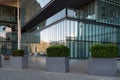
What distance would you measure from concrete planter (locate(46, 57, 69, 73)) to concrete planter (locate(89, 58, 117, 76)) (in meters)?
1.72

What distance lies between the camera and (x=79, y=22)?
110 ft

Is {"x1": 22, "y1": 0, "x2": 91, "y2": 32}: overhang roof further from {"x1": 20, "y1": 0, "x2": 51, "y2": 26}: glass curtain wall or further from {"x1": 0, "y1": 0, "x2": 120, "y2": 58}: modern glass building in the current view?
{"x1": 20, "y1": 0, "x2": 51, "y2": 26}: glass curtain wall

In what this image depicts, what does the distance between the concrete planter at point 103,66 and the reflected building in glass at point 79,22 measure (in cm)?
1957

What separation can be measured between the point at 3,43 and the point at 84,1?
27934 millimetres

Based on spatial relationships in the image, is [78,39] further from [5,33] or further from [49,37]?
[5,33]

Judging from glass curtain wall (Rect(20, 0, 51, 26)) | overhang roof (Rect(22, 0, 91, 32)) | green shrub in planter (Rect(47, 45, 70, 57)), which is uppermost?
glass curtain wall (Rect(20, 0, 51, 26))

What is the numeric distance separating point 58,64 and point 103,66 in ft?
9.20

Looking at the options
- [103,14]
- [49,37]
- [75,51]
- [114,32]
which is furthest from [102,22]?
[49,37]

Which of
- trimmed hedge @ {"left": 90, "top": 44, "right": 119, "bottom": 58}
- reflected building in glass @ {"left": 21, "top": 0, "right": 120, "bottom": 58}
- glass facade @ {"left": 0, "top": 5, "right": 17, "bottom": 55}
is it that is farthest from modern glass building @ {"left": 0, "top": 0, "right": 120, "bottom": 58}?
trimmed hedge @ {"left": 90, "top": 44, "right": 119, "bottom": 58}

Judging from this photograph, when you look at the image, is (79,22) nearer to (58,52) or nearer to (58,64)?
(58,52)

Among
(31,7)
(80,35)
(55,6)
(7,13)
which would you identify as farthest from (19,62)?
(7,13)

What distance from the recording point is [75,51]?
33.3 m

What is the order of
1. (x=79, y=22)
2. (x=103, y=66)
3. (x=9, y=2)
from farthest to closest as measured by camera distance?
(x=9, y=2) → (x=79, y=22) → (x=103, y=66)

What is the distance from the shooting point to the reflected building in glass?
32875 millimetres
